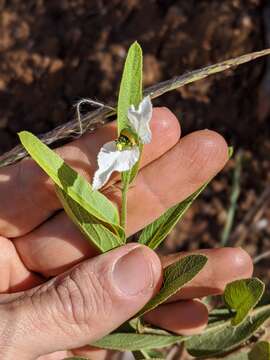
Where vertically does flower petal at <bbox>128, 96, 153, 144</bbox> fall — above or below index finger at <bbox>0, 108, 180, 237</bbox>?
above

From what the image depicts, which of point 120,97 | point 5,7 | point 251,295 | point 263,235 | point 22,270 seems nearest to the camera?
point 120,97

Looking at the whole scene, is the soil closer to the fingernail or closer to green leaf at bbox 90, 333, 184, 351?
green leaf at bbox 90, 333, 184, 351

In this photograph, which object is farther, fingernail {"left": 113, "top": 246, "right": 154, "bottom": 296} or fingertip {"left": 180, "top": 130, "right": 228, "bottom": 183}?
fingertip {"left": 180, "top": 130, "right": 228, "bottom": 183}

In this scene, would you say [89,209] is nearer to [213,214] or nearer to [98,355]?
[98,355]

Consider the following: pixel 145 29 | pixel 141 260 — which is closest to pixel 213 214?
pixel 145 29

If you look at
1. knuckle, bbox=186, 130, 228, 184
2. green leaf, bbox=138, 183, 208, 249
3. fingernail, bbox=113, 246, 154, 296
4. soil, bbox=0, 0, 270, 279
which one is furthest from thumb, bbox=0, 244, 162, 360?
soil, bbox=0, 0, 270, 279

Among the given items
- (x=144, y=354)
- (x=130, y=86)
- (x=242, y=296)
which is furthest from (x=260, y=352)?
(x=130, y=86)

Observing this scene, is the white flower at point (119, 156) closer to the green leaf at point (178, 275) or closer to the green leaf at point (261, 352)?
the green leaf at point (178, 275)
